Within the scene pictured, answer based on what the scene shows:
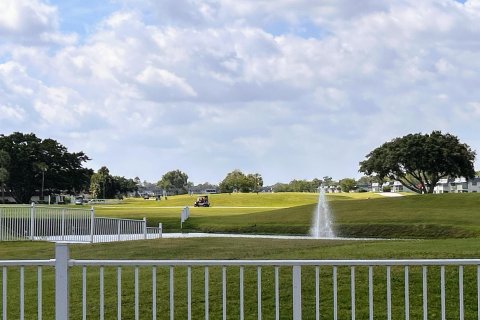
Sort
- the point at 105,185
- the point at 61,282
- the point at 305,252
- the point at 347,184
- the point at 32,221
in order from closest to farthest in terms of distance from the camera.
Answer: the point at 61,282
the point at 305,252
the point at 32,221
the point at 105,185
the point at 347,184

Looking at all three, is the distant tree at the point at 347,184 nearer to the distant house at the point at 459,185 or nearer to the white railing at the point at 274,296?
the distant house at the point at 459,185

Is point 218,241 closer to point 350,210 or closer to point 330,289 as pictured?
point 330,289

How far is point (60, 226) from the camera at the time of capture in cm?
2669

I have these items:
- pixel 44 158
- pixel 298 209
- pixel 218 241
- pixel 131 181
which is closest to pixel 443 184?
pixel 131 181

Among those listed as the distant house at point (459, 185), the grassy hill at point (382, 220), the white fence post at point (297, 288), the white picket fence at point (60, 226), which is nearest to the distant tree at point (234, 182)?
the distant house at point (459, 185)

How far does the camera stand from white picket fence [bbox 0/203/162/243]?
85.1 ft

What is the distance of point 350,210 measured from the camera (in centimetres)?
4131

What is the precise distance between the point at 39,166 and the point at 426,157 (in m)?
57.3

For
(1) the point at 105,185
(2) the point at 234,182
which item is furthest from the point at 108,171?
(2) the point at 234,182

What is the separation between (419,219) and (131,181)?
16469cm

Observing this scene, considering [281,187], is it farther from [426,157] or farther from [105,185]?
[426,157]

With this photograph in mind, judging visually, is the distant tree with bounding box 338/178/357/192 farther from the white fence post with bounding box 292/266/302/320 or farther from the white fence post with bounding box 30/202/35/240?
the white fence post with bounding box 292/266/302/320

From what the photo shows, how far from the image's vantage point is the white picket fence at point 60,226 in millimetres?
25953

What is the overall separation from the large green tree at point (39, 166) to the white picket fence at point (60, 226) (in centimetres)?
7869
